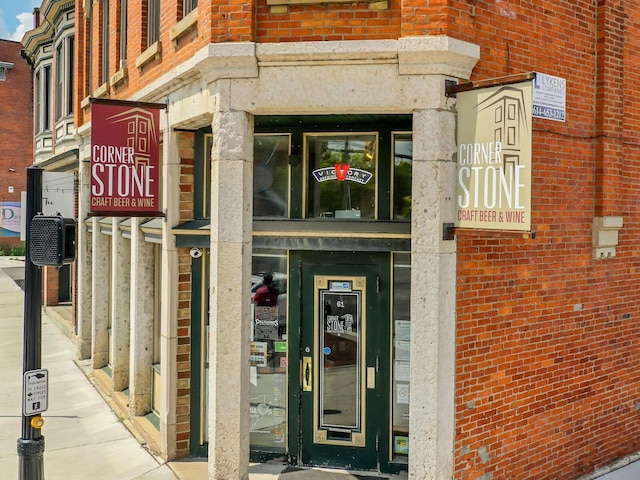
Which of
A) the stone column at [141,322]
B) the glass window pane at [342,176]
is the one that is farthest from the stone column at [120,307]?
the glass window pane at [342,176]

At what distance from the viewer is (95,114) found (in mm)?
6520

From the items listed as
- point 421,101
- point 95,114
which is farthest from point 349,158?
point 95,114

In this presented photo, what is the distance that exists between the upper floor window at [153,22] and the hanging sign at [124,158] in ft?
6.98

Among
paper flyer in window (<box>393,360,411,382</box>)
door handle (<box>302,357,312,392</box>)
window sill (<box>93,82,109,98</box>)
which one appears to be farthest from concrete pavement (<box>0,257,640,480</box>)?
window sill (<box>93,82,109,98</box>)

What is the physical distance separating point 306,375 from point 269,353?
57cm

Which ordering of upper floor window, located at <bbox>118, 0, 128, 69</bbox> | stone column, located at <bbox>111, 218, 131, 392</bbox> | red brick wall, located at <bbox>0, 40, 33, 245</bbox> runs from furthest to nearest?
red brick wall, located at <bbox>0, 40, 33, 245</bbox>, upper floor window, located at <bbox>118, 0, 128, 69</bbox>, stone column, located at <bbox>111, 218, 131, 392</bbox>

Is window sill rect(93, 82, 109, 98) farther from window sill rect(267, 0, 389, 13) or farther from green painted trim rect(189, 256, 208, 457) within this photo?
window sill rect(267, 0, 389, 13)

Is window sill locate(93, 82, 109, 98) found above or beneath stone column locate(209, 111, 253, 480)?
above

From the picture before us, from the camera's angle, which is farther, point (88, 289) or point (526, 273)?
point (88, 289)

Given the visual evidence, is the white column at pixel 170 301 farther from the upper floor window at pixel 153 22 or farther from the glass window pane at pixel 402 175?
the glass window pane at pixel 402 175

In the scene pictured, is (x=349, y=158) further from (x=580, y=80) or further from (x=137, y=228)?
(x=137, y=228)

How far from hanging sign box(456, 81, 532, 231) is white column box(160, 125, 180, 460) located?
3.65 meters

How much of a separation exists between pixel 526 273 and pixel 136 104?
4.92 metres

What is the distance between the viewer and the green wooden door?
6.53m
